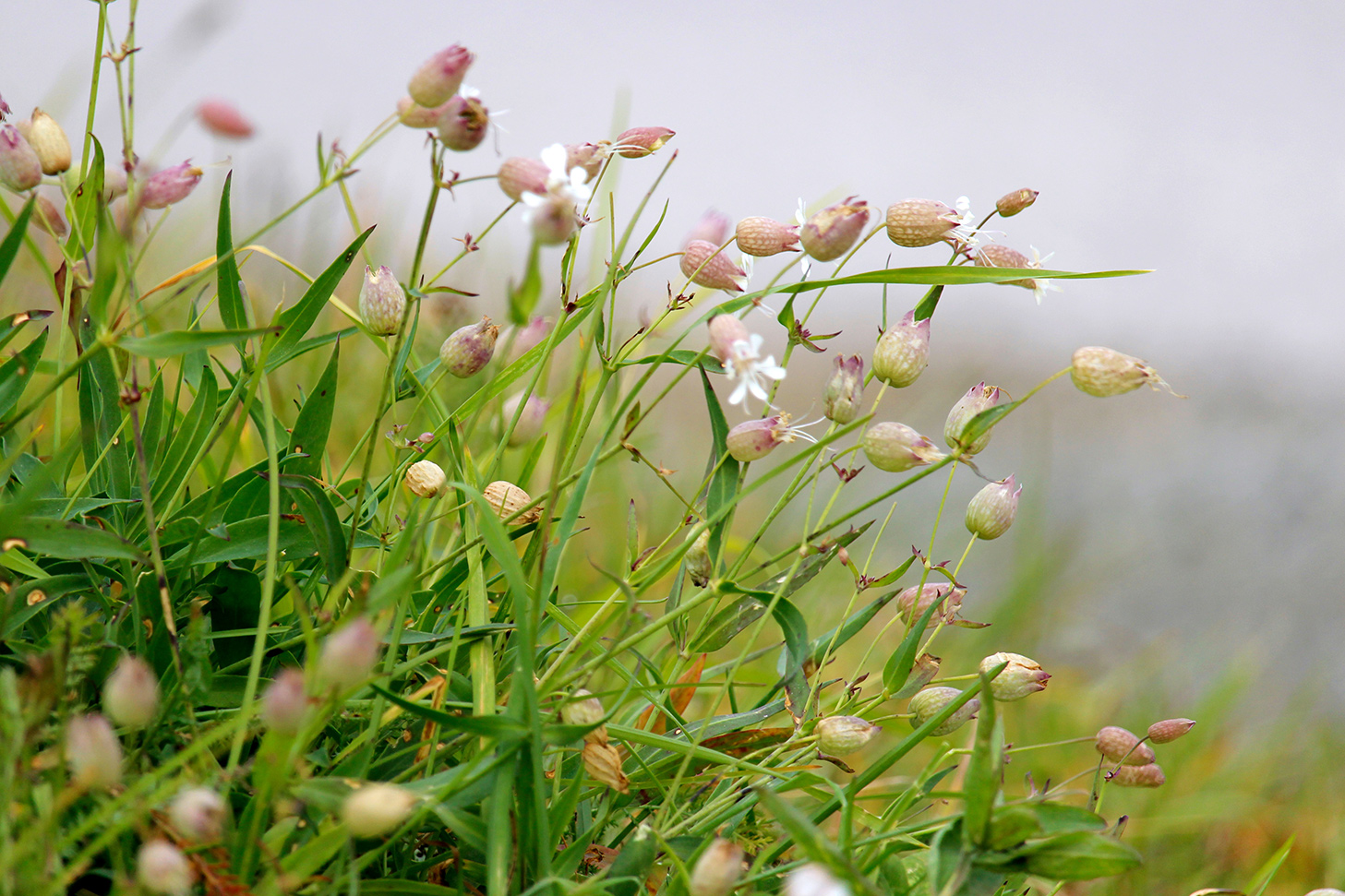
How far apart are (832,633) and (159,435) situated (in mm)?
397

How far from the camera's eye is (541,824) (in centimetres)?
38

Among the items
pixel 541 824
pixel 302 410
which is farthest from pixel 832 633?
pixel 302 410

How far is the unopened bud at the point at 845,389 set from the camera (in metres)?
0.45

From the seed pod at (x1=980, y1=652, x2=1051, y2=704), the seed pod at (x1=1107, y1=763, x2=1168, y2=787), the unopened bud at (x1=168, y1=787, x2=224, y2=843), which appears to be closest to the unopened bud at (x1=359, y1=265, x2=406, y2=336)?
the unopened bud at (x1=168, y1=787, x2=224, y2=843)

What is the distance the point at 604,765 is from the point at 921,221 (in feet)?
1.01

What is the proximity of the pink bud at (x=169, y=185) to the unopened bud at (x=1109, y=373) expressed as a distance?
42 centimetres

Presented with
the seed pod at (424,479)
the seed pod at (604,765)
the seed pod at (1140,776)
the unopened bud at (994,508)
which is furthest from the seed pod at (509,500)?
the seed pod at (1140,776)

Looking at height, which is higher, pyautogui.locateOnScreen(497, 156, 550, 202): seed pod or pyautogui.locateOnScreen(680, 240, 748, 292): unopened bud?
pyautogui.locateOnScreen(497, 156, 550, 202): seed pod

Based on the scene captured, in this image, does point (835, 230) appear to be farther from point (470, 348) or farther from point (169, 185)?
point (169, 185)

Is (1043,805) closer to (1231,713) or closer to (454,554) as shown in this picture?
(454,554)

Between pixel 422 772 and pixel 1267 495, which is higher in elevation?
pixel 422 772

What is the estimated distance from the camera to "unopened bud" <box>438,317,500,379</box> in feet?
1.63

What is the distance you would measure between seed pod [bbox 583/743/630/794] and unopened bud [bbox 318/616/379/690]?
0.17 metres

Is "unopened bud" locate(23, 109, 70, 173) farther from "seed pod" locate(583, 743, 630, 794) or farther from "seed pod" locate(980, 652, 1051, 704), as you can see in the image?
"seed pod" locate(980, 652, 1051, 704)
